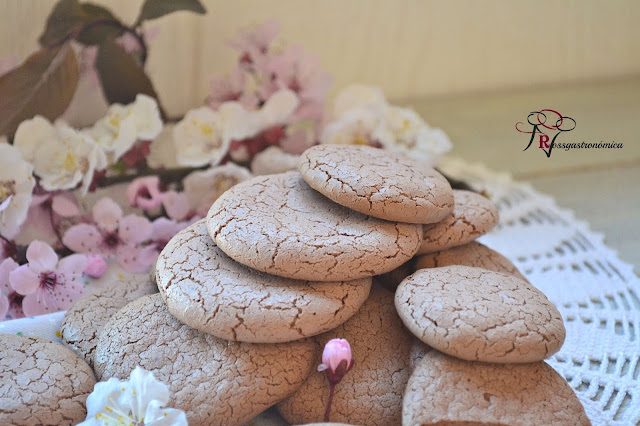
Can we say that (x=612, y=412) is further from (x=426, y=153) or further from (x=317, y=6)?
(x=317, y=6)

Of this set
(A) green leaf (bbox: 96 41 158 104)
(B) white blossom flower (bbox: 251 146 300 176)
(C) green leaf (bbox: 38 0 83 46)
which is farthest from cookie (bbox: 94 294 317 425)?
(C) green leaf (bbox: 38 0 83 46)

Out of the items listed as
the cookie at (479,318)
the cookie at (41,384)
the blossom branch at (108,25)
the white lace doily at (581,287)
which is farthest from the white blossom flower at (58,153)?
the white lace doily at (581,287)

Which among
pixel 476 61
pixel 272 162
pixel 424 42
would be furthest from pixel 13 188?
pixel 476 61

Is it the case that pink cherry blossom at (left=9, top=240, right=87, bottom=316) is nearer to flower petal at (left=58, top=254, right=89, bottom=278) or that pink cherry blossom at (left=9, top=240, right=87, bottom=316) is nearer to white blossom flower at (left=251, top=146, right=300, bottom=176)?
flower petal at (left=58, top=254, right=89, bottom=278)

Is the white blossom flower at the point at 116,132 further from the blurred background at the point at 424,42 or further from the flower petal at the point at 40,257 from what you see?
the blurred background at the point at 424,42

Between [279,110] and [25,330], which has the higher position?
[279,110]

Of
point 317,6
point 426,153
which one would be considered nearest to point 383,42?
point 317,6
